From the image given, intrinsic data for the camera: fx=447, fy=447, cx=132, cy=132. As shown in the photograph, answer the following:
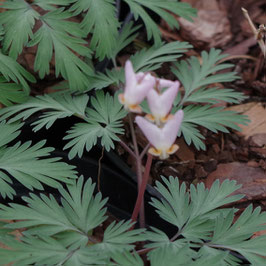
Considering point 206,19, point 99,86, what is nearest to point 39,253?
point 99,86

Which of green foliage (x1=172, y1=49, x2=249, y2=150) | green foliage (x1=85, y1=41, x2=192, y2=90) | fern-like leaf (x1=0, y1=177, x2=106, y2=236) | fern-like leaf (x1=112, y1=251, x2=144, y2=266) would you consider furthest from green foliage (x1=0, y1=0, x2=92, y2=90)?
fern-like leaf (x1=112, y1=251, x2=144, y2=266)

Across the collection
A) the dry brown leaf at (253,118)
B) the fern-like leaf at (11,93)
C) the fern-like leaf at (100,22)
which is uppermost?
the fern-like leaf at (100,22)

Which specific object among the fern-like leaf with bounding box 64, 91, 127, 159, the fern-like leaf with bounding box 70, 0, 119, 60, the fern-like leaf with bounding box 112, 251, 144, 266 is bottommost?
the fern-like leaf with bounding box 112, 251, 144, 266

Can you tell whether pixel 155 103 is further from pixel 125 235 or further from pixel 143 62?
pixel 143 62

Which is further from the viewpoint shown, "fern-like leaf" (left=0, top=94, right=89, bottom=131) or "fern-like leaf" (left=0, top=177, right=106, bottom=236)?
"fern-like leaf" (left=0, top=94, right=89, bottom=131)

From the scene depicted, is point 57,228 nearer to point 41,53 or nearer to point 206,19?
point 41,53

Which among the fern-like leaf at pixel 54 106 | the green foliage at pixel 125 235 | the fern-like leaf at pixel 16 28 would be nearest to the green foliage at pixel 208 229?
the green foliage at pixel 125 235

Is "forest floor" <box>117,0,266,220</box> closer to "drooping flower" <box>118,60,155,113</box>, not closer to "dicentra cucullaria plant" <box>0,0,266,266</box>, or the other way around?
"dicentra cucullaria plant" <box>0,0,266,266</box>

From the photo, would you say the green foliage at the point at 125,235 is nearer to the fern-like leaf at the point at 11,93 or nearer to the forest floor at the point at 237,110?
the forest floor at the point at 237,110
